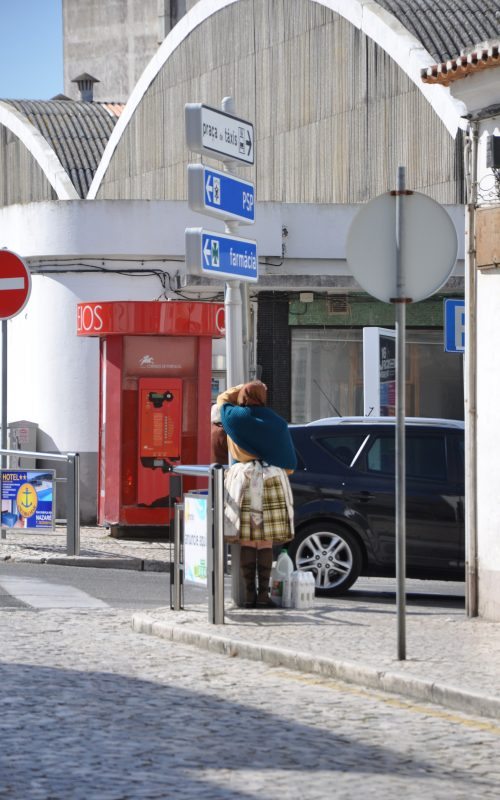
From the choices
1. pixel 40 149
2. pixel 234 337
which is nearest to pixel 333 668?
pixel 234 337

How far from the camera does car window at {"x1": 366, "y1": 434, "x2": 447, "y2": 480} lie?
13789mm

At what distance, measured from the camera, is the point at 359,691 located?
8.57 metres

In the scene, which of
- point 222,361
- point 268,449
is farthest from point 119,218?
point 268,449

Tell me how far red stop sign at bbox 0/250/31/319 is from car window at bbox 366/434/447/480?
5.74m

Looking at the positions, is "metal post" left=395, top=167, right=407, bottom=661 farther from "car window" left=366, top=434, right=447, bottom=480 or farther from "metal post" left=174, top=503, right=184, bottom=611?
"car window" left=366, top=434, right=447, bottom=480

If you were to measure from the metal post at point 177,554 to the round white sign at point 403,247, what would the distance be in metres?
3.14

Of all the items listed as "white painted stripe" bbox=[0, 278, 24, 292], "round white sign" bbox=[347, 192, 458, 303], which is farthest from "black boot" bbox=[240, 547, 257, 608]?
"white painted stripe" bbox=[0, 278, 24, 292]

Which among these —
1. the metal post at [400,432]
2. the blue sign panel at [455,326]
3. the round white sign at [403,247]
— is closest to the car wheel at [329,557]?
the blue sign panel at [455,326]

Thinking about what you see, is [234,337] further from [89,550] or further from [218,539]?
[89,550]

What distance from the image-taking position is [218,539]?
1095cm

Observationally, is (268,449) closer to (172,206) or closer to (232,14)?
(172,206)

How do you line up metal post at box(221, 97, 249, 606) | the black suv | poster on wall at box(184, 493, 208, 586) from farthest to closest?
the black suv → metal post at box(221, 97, 249, 606) → poster on wall at box(184, 493, 208, 586)

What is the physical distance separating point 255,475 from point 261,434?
1.01ft

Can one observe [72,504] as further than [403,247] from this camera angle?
Yes
